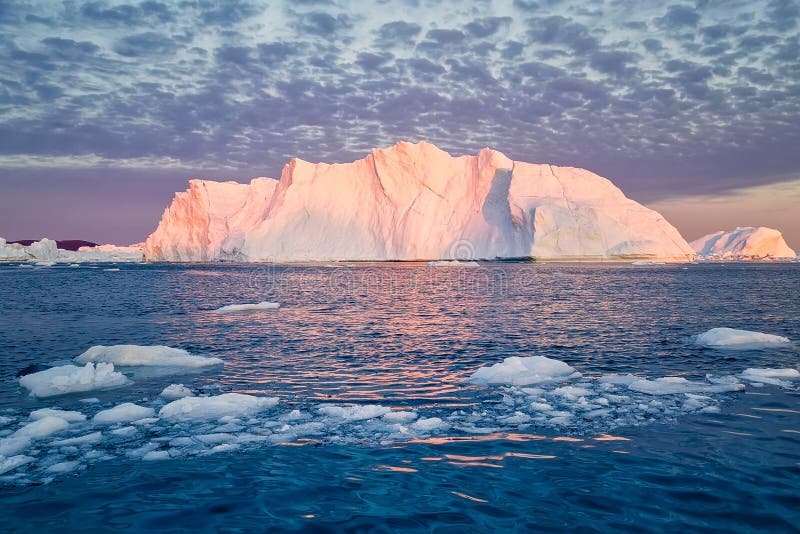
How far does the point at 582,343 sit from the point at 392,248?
215ft

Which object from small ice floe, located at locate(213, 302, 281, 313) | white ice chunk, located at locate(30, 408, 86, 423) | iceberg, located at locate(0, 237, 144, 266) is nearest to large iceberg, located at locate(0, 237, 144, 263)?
iceberg, located at locate(0, 237, 144, 266)

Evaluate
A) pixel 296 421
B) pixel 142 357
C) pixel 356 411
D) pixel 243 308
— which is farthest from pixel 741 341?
pixel 243 308

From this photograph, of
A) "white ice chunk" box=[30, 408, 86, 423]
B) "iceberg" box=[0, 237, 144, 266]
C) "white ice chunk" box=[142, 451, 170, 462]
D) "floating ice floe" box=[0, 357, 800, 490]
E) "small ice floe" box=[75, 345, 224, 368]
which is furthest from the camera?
"iceberg" box=[0, 237, 144, 266]

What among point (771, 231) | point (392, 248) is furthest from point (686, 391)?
point (771, 231)

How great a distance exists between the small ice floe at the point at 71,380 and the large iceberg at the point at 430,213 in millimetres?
65636

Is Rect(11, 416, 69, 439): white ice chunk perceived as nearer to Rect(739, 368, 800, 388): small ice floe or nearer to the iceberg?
Rect(739, 368, 800, 388): small ice floe

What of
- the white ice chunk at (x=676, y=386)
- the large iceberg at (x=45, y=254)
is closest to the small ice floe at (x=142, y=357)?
the white ice chunk at (x=676, y=386)

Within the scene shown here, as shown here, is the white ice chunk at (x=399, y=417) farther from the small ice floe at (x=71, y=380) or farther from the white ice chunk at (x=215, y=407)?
the small ice floe at (x=71, y=380)

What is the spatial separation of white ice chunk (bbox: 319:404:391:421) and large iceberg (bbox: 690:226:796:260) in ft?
399

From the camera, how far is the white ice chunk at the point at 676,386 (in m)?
8.60

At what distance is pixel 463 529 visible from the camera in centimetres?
431

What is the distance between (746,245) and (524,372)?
125207 mm

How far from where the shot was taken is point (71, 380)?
358 inches

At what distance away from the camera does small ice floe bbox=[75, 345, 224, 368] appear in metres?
11.0
